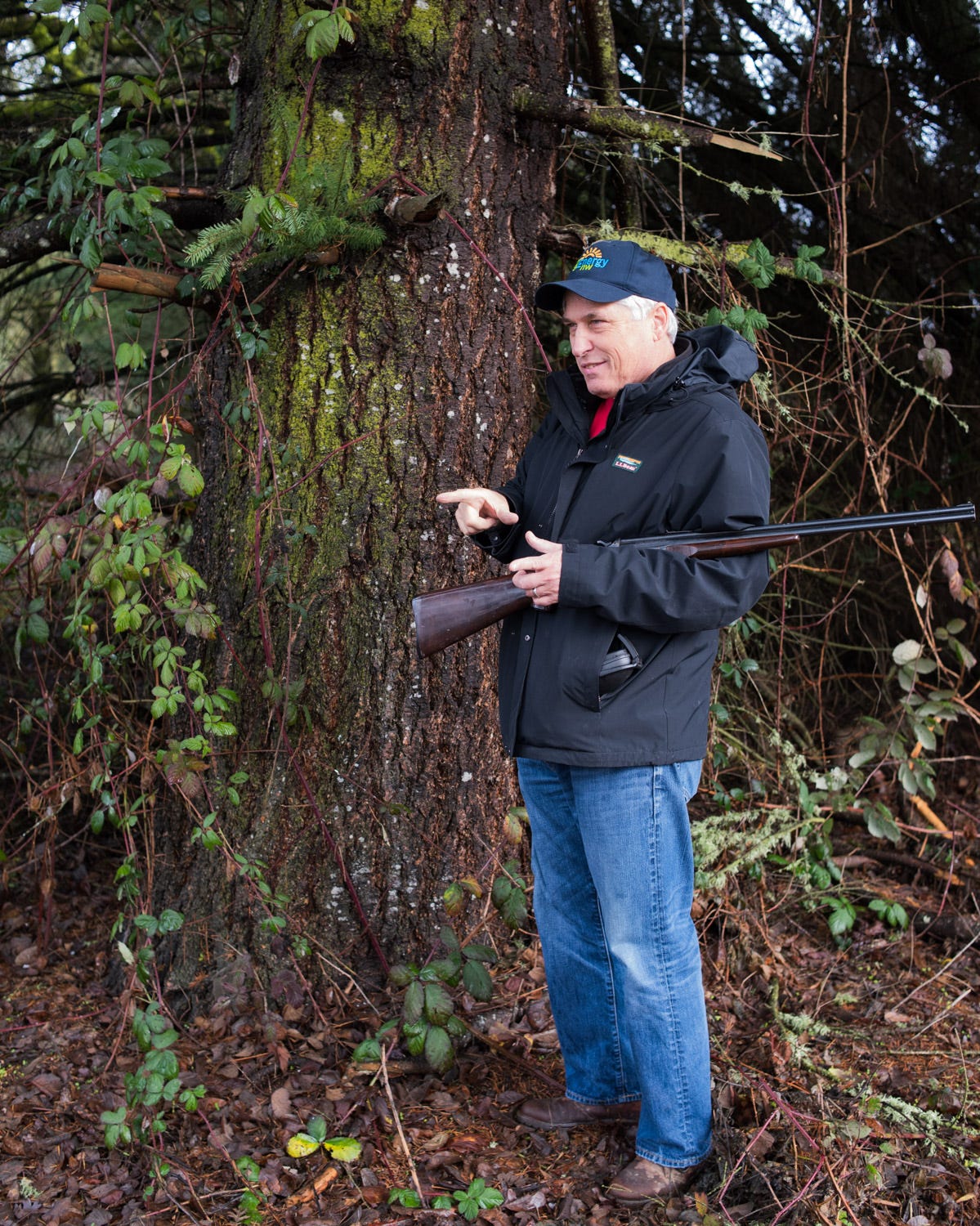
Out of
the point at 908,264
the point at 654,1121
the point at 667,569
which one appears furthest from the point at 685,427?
the point at 908,264

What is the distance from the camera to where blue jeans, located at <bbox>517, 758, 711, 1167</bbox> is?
8.35 ft

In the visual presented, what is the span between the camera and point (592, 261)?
2.64 metres

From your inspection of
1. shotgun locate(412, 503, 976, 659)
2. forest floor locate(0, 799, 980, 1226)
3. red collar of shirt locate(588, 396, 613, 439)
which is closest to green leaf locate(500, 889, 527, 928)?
forest floor locate(0, 799, 980, 1226)

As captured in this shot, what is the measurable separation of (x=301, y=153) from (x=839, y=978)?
135 inches

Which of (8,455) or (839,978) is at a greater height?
(8,455)

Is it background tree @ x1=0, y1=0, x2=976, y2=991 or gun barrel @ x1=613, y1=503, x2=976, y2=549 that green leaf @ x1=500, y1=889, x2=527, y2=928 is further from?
gun barrel @ x1=613, y1=503, x2=976, y2=549

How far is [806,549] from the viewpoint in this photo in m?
4.87

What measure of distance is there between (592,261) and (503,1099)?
7.69 ft

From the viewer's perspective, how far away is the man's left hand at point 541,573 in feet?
7.91

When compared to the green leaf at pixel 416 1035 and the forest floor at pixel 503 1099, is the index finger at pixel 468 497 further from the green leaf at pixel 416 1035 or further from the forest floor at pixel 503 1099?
the forest floor at pixel 503 1099

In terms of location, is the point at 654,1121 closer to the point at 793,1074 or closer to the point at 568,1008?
the point at 568,1008

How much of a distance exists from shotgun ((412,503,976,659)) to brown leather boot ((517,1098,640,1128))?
132 centimetres

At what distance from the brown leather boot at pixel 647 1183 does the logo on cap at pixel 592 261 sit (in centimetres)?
223

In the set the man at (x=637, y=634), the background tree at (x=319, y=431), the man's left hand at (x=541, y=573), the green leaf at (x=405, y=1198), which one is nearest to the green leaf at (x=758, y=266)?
the background tree at (x=319, y=431)
